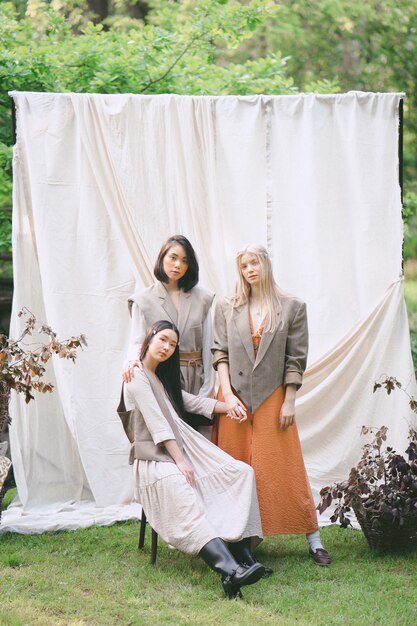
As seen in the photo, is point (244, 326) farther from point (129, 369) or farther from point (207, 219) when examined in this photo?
point (207, 219)

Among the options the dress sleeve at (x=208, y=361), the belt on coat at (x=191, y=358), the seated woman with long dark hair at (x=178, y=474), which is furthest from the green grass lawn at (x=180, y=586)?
the belt on coat at (x=191, y=358)

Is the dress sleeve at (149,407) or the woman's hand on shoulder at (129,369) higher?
the woman's hand on shoulder at (129,369)

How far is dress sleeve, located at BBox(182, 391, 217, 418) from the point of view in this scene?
144 inches

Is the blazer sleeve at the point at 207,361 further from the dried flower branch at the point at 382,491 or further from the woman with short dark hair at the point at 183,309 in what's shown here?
the dried flower branch at the point at 382,491

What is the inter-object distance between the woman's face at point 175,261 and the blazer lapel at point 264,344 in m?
0.46

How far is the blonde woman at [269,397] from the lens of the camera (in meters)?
3.61

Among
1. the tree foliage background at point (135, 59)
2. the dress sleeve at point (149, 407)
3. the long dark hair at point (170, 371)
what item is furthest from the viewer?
the tree foliage background at point (135, 59)

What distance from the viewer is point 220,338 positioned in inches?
147

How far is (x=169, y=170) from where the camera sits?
4301 mm

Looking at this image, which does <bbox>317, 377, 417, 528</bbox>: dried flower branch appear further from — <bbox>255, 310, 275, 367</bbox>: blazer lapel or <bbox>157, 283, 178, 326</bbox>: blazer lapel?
<bbox>157, 283, 178, 326</bbox>: blazer lapel

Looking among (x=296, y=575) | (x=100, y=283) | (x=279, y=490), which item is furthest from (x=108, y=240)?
(x=296, y=575)

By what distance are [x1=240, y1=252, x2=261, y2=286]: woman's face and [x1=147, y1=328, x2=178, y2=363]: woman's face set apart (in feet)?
1.37

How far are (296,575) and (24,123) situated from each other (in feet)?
8.07

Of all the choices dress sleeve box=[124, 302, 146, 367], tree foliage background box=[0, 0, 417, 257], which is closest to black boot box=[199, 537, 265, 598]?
dress sleeve box=[124, 302, 146, 367]
